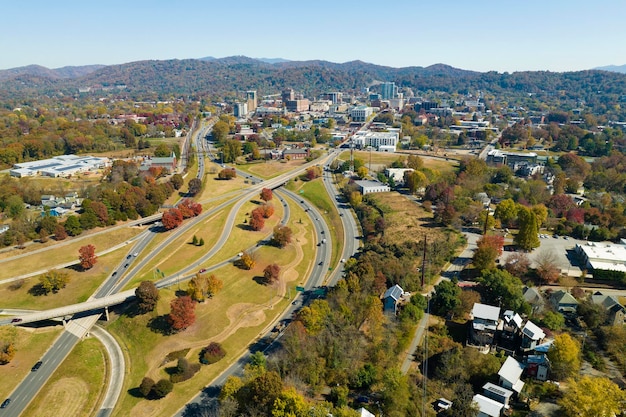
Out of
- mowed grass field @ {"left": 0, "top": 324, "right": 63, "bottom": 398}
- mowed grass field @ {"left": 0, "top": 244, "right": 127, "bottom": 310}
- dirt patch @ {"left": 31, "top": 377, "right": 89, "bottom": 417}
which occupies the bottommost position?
dirt patch @ {"left": 31, "top": 377, "right": 89, "bottom": 417}

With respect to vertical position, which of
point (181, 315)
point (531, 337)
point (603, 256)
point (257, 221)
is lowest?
point (181, 315)

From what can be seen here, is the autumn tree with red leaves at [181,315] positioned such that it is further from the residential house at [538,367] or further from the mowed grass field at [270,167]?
the mowed grass field at [270,167]

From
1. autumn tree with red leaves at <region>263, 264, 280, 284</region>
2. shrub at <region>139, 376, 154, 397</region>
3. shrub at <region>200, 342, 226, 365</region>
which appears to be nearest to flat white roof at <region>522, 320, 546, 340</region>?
autumn tree with red leaves at <region>263, 264, 280, 284</region>

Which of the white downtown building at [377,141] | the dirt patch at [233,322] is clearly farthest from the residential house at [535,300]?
the white downtown building at [377,141]

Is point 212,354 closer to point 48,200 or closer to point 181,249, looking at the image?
point 181,249

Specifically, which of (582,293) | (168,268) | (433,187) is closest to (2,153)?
(168,268)

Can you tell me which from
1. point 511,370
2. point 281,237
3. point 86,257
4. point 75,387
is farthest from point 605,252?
point 86,257

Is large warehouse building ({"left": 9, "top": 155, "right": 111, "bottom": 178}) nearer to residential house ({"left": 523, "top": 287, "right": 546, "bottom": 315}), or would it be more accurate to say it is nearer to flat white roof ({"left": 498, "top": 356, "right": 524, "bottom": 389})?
residential house ({"left": 523, "top": 287, "right": 546, "bottom": 315})
